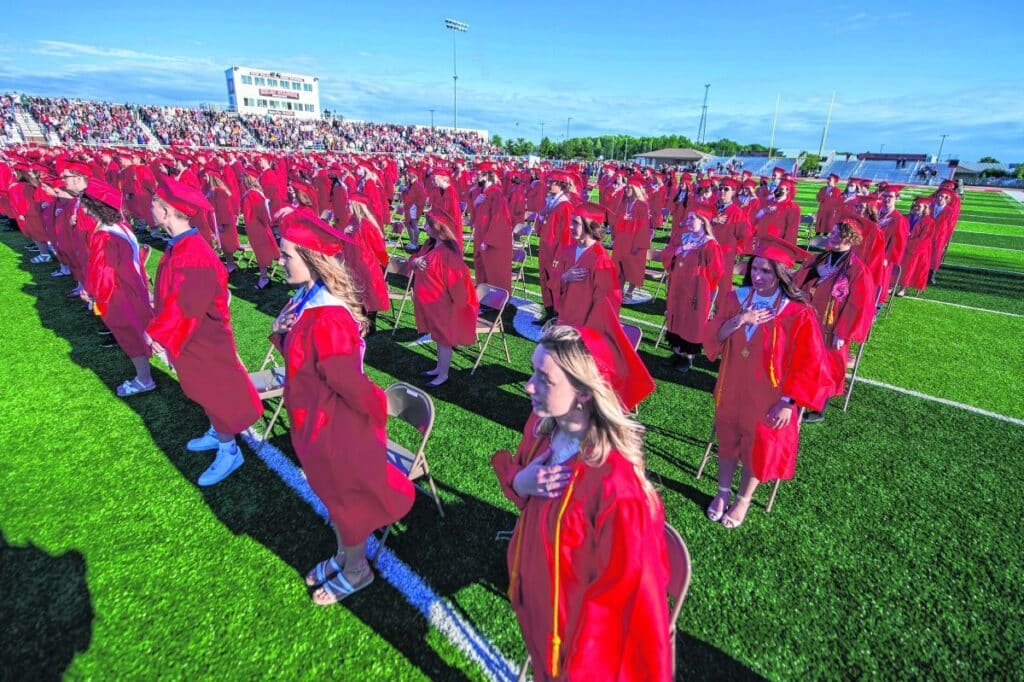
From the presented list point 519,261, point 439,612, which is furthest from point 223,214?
point 439,612

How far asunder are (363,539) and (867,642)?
3056 mm

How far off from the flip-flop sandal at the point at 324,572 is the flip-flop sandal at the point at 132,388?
3737 millimetres

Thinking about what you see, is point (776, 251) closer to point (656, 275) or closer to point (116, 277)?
point (116, 277)

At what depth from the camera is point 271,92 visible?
86.0 m

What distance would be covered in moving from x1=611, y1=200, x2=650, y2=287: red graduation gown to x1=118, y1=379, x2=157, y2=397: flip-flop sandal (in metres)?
7.36

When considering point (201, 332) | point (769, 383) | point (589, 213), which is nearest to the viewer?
point (769, 383)

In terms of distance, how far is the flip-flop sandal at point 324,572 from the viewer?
309 cm

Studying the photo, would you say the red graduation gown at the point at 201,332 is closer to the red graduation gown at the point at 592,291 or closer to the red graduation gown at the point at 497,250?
the red graduation gown at the point at 592,291

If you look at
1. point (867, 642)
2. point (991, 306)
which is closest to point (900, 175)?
point (991, 306)

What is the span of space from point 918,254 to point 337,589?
11625 mm

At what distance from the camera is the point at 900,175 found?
61.5 m

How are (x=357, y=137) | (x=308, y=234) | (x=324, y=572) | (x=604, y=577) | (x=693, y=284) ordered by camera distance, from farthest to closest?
(x=357, y=137), (x=693, y=284), (x=324, y=572), (x=308, y=234), (x=604, y=577)

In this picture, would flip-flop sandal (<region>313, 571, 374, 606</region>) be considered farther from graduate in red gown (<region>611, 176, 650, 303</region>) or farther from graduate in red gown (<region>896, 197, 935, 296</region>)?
graduate in red gown (<region>896, 197, 935, 296</region>)

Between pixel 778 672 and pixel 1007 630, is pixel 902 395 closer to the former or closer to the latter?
pixel 1007 630
